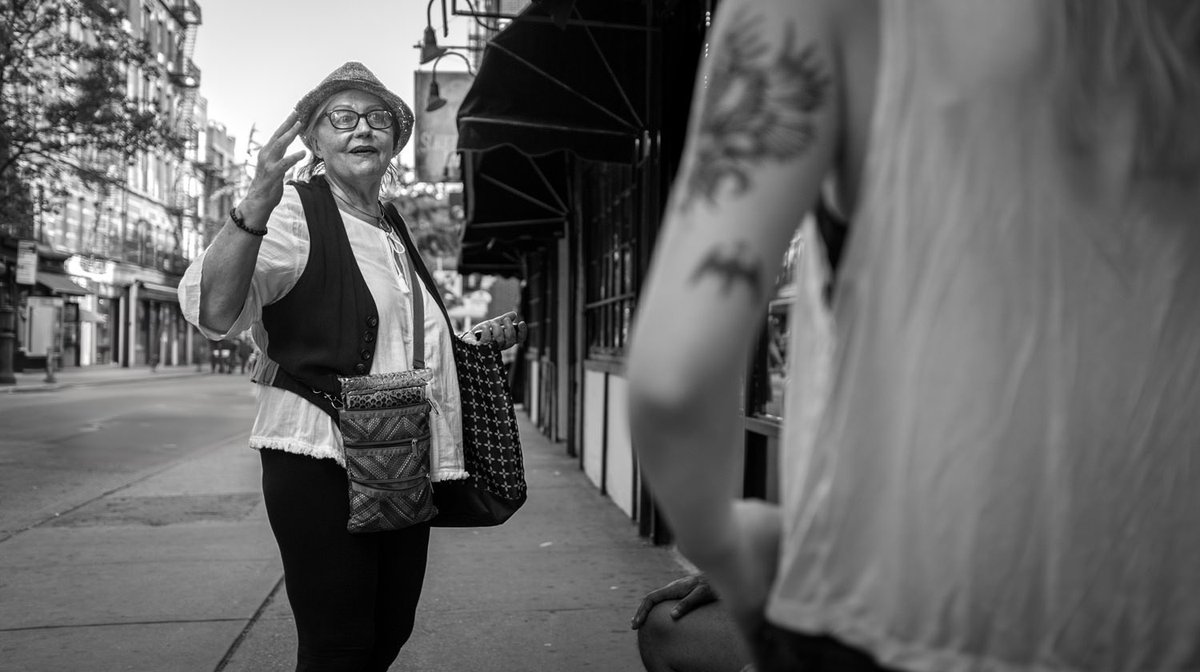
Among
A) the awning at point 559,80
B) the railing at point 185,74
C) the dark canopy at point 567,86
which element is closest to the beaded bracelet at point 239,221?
the dark canopy at point 567,86

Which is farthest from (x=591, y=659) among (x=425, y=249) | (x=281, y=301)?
(x=425, y=249)

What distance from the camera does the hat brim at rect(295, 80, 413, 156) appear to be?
9.56 ft

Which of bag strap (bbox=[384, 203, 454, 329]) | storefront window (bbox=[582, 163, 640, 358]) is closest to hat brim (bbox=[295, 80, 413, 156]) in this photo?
bag strap (bbox=[384, 203, 454, 329])

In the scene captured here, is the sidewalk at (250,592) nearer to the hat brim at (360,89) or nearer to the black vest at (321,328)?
the black vest at (321,328)

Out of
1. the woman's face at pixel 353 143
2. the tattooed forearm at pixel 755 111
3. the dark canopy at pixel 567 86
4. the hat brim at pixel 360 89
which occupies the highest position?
the dark canopy at pixel 567 86

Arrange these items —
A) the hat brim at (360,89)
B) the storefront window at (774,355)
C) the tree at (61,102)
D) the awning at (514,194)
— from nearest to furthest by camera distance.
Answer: the hat brim at (360,89) → the storefront window at (774,355) → the awning at (514,194) → the tree at (61,102)

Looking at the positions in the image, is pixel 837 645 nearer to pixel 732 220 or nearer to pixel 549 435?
pixel 732 220

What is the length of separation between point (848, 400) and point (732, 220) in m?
0.19

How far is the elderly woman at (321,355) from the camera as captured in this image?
2.50 m

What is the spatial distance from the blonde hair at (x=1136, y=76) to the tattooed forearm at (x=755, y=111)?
20 cm

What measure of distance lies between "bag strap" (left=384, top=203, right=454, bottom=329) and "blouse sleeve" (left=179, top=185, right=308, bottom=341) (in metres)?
0.34

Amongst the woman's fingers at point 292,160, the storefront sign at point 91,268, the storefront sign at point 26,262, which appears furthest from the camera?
the storefront sign at point 91,268

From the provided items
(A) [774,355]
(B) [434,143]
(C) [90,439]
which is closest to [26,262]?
(B) [434,143]

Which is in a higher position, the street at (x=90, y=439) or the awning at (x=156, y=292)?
the awning at (x=156, y=292)
